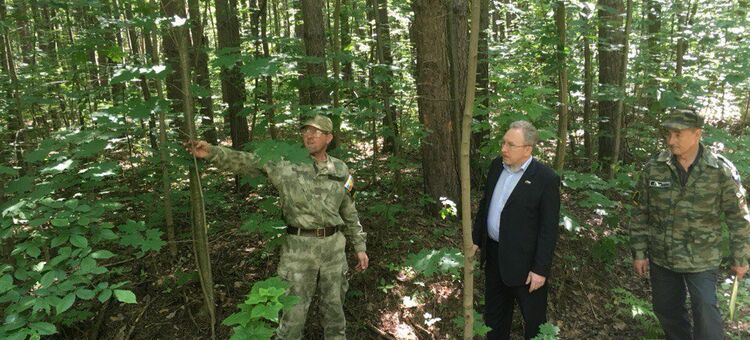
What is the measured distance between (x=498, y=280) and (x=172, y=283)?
3.23 m

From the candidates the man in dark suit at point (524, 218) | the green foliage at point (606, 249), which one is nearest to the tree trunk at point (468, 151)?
the man in dark suit at point (524, 218)

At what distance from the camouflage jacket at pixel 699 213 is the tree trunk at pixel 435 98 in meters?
2.55

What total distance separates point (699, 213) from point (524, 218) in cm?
141

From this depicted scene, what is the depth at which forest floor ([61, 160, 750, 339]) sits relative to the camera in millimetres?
4254

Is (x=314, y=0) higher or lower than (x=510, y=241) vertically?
higher

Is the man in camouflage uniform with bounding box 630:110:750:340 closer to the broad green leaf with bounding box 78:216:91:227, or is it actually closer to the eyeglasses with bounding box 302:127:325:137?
the eyeglasses with bounding box 302:127:325:137

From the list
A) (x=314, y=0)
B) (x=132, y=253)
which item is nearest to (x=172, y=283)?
(x=132, y=253)

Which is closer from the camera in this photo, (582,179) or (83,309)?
(83,309)

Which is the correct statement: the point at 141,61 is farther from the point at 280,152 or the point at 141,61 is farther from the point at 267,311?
the point at 267,311

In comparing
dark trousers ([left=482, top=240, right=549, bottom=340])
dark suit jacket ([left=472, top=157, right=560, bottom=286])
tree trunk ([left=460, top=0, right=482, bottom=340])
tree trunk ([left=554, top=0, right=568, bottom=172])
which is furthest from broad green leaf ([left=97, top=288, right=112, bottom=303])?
tree trunk ([left=554, top=0, right=568, bottom=172])

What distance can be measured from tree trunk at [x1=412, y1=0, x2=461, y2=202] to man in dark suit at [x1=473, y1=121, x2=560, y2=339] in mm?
2112

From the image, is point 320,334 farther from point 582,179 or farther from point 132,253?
point 582,179

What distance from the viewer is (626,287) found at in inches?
221

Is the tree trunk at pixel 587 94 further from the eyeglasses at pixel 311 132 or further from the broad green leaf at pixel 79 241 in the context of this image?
the broad green leaf at pixel 79 241
